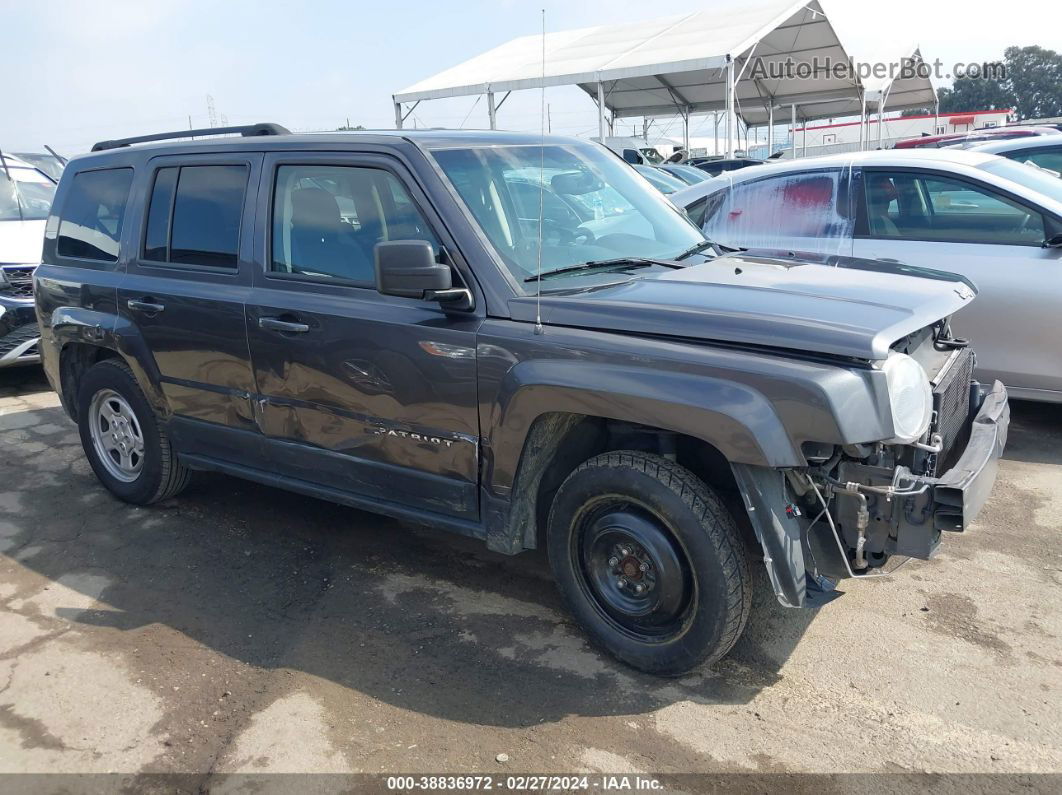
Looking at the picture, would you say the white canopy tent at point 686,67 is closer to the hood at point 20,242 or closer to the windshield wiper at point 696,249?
the hood at point 20,242

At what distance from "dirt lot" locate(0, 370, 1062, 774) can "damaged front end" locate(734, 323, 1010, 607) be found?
19.8 inches

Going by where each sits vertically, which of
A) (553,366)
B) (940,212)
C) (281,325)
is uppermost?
(940,212)

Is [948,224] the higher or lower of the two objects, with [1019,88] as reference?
lower

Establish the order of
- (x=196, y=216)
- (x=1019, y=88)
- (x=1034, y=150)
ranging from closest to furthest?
(x=196, y=216) → (x=1034, y=150) → (x=1019, y=88)

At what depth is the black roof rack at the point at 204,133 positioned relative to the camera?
170 inches

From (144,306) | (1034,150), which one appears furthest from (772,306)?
(1034,150)

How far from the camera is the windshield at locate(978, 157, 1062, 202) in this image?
18.8ft

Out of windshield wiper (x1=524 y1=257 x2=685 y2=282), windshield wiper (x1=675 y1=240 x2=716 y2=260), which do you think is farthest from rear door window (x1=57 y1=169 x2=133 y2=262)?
windshield wiper (x1=675 y1=240 x2=716 y2=260)

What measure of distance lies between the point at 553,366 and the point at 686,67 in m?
18.6

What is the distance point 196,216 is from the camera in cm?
434

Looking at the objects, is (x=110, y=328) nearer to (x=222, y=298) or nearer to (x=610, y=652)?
(x=222, y=298)

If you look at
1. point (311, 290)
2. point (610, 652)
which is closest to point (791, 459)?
point (610, 652)

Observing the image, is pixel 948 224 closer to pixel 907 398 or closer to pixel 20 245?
pixel 907 398

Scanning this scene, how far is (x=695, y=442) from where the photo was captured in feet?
10.5
